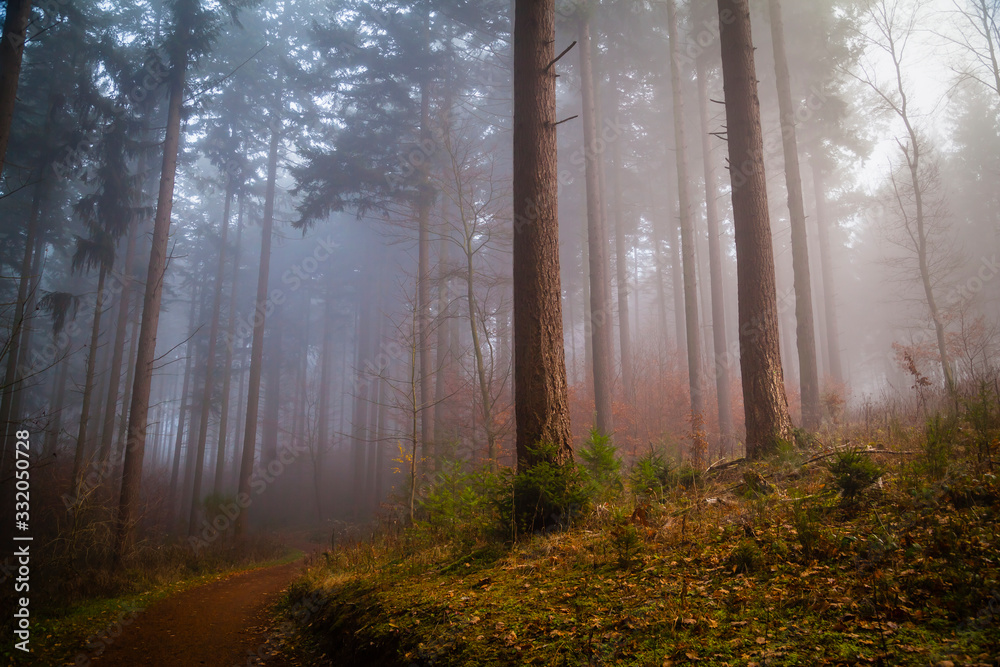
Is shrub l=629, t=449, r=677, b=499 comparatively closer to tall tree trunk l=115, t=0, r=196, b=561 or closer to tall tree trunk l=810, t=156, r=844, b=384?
tall tree trunk l=115, t=0, r=196, b=561

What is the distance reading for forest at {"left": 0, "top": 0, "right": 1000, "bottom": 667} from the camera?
343cm

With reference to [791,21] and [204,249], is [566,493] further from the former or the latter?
[204,249]

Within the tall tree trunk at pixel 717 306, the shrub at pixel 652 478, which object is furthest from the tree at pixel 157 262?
the tall tree trunk at pixel 717 306

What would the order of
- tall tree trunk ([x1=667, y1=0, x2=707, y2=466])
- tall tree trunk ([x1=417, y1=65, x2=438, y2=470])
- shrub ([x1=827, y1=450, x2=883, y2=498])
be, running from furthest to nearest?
tall tree trunk ([x1=417, y1=65, x2=438, y2=470]), tall tree trunk ([x1=667, y1=0, x2=707, y2=466]), shrub ([x1=827, y1=450, x2=883, y2=498])

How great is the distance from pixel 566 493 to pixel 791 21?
2603cm

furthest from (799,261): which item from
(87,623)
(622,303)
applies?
(87,623)

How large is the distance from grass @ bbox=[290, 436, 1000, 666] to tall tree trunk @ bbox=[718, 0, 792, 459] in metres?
2.08

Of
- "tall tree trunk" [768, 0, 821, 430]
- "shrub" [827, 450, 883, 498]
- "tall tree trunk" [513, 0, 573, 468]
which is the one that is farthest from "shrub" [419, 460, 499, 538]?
"tall tree trunk" [768, 0, 821, 430]

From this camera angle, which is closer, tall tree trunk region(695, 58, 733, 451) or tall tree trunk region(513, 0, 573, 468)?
tall tree trunk region(513, 0, 573, 468)

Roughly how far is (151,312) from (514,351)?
493 inches

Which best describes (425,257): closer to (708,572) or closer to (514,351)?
(514,351)

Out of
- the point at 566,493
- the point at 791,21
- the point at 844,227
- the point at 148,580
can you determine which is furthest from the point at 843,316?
the point at 148,580

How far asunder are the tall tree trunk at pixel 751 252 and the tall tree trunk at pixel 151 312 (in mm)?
14199

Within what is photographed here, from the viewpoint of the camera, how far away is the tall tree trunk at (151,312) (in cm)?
1265
